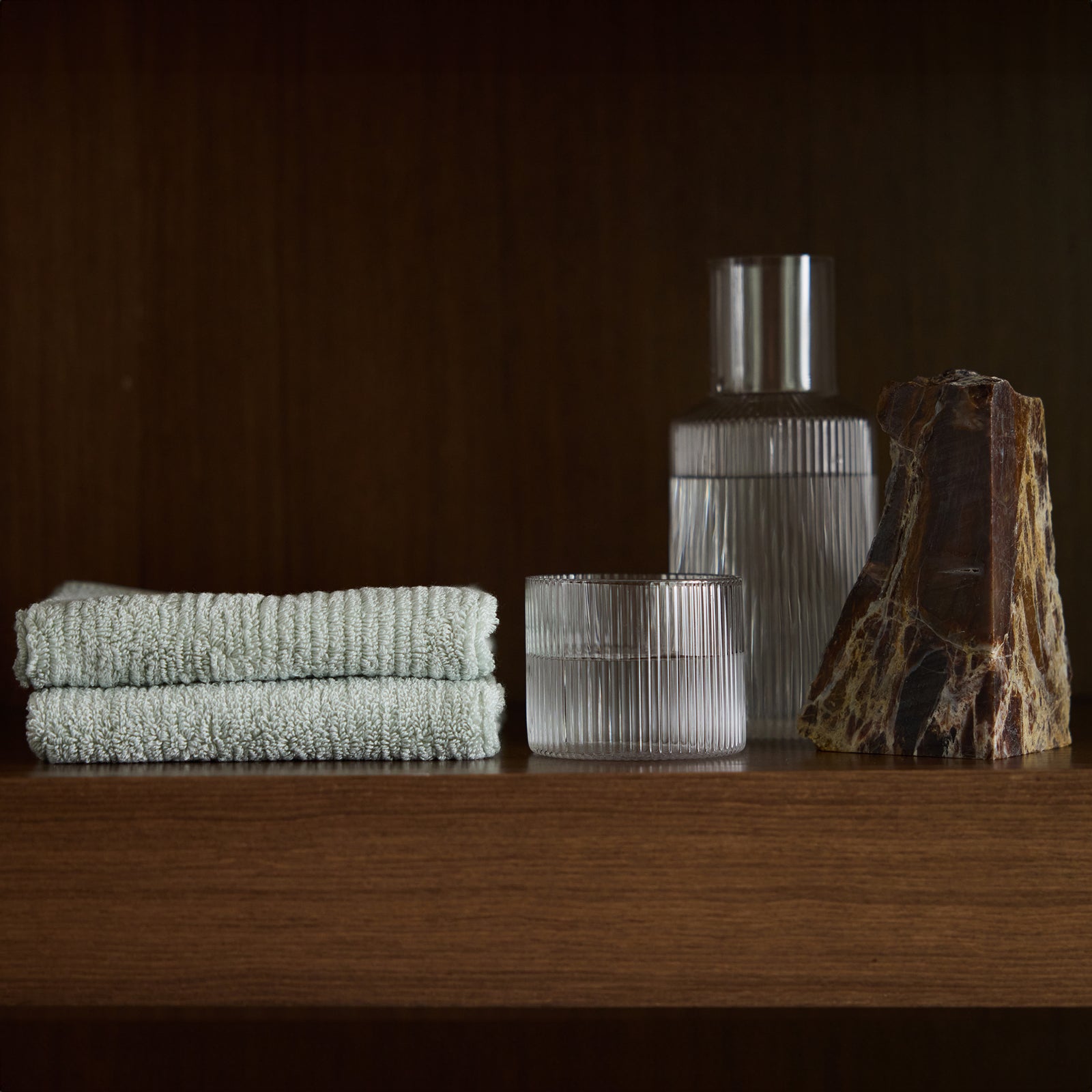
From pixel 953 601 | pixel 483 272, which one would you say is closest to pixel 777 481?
pixel 953 601

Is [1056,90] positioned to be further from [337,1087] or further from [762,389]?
[337,1087]

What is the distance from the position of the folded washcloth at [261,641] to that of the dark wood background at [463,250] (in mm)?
255

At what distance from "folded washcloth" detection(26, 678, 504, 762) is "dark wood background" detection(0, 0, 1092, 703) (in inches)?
10.3

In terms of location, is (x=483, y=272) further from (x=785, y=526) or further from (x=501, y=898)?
(x=501, y=898)

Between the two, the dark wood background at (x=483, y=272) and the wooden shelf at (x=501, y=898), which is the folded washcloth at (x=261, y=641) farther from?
the dark wood background at (x=483, y=272)

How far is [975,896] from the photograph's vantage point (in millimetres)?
537

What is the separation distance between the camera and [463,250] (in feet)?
2.76

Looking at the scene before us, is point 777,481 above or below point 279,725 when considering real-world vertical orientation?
above

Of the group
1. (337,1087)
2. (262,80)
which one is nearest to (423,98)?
(262,80)

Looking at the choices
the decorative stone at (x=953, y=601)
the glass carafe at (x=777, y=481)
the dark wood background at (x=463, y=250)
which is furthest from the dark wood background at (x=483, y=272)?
the decorative stone at (x=953, y=601)

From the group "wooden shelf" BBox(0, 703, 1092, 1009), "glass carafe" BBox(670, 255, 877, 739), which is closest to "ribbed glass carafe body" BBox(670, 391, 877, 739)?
"glass carafe" BBox(670, 255, 877, 739)

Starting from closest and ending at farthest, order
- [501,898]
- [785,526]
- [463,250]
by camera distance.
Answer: [501,898], [785,526], [463,250]

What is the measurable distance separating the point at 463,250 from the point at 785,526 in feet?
0.94

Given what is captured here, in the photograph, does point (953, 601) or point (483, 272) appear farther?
point (483, 272)
